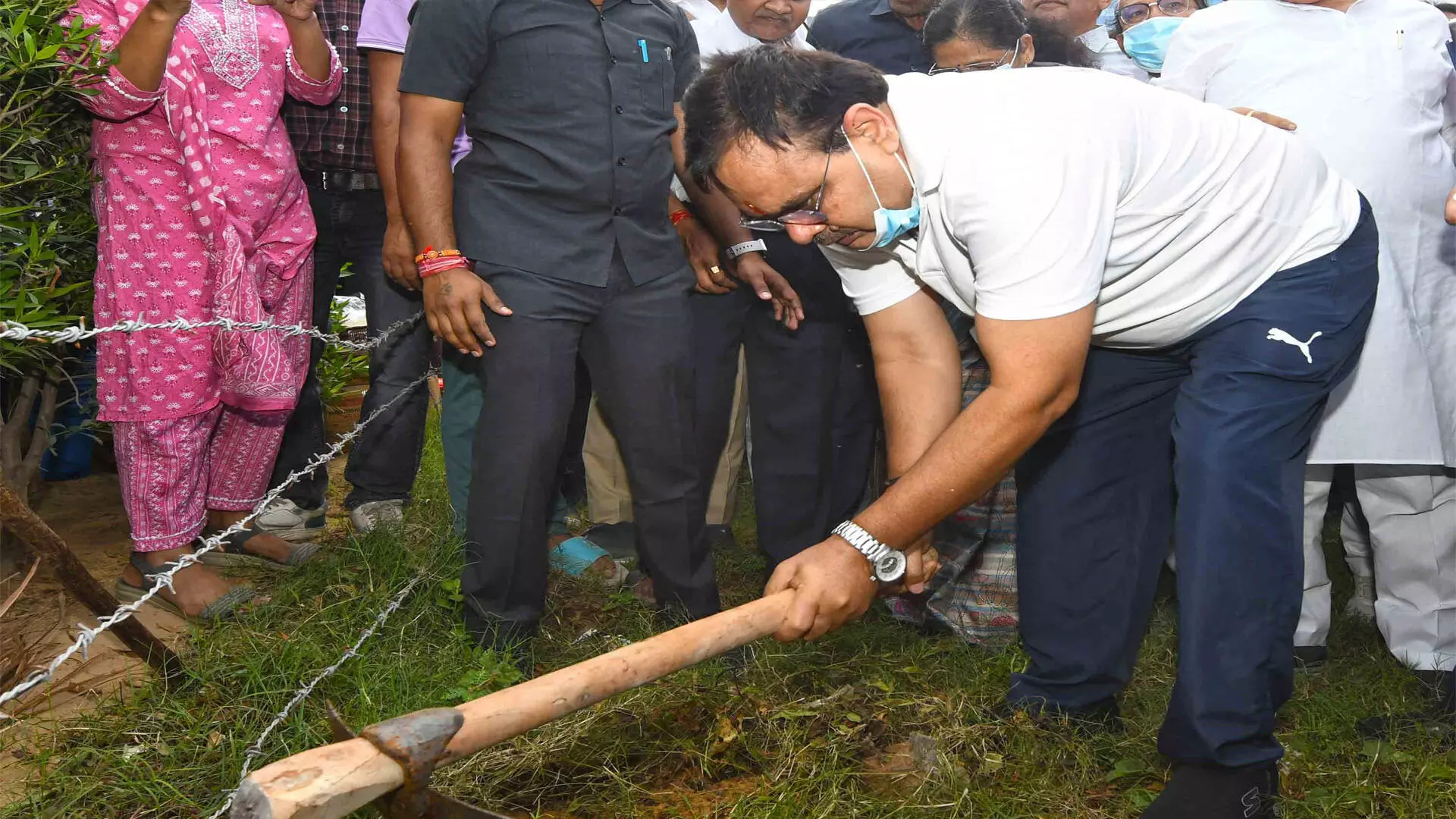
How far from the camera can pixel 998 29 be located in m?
3.72

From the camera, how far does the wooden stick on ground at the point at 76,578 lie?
7.63 feet

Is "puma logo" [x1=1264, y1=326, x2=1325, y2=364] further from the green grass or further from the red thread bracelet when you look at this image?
the red thread bracelet

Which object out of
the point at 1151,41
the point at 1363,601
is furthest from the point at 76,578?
the point at 1151,41

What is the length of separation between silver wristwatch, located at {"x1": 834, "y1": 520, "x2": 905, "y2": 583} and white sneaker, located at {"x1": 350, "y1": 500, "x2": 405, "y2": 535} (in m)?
2.18

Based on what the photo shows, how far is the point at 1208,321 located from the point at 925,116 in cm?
78

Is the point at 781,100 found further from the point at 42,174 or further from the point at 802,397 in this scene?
the point at 42,174

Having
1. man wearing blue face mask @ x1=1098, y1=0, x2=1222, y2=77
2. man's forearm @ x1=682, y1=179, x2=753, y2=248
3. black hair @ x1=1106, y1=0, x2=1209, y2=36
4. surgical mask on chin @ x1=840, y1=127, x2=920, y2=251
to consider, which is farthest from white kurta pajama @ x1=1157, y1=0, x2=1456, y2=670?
surgical mask on chin @ x1=840, y1=127, x2=920, y2=251

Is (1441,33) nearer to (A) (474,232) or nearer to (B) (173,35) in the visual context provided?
(A) (474,232)

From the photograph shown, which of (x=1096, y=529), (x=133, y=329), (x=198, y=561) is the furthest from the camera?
(x=198, y=561)

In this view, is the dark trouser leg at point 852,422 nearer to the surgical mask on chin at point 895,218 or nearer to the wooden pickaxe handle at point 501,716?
the surgical mask on chin at point 895,218

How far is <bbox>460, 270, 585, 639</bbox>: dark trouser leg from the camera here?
3037 millimetres

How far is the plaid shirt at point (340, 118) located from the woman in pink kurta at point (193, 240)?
0.16m

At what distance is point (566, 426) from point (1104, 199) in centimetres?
158

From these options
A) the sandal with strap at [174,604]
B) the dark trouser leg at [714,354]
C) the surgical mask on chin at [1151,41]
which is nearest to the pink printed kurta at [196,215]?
the sandal with strap at [174,604]
